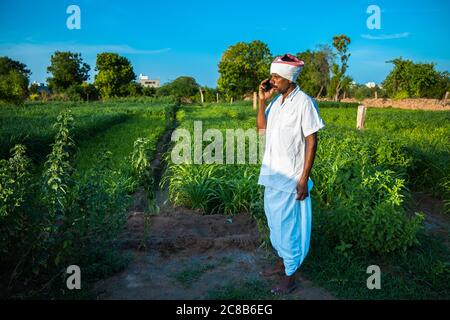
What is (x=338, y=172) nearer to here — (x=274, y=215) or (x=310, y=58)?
(x=274, y=215)

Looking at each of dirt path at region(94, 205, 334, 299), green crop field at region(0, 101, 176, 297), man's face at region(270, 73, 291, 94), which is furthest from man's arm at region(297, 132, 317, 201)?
green crop field at region(0, 101, 176, 297)

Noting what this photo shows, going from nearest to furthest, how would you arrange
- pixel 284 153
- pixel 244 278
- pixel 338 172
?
pixel 284 153 → pixel 244 278 → pixel 338 172

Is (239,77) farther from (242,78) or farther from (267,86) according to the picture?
(267,86)

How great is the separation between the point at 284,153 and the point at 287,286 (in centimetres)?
111

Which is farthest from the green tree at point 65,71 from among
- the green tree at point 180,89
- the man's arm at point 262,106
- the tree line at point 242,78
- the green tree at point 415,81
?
the man's arm at point 262,106

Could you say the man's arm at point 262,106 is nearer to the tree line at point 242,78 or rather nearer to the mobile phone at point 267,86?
the mobile phone at point 267,86

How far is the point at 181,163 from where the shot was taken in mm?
6309

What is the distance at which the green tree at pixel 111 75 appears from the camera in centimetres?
4431

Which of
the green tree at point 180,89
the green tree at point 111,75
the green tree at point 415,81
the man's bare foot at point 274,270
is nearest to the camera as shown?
the man's bare foot at point 274,270

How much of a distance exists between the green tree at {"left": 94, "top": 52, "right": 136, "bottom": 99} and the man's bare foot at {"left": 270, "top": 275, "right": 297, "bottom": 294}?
44388 millimetres

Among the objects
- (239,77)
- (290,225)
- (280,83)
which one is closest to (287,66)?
(280,83)

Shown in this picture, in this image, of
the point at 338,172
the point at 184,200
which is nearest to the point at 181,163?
the point at 184,200

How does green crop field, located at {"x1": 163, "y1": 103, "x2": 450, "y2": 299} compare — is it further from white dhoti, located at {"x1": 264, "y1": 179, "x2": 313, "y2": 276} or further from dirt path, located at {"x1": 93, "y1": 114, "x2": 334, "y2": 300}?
white dhoti, located at {"x1": 264, "y1": 179, "x2": 313, "y2": 276}
